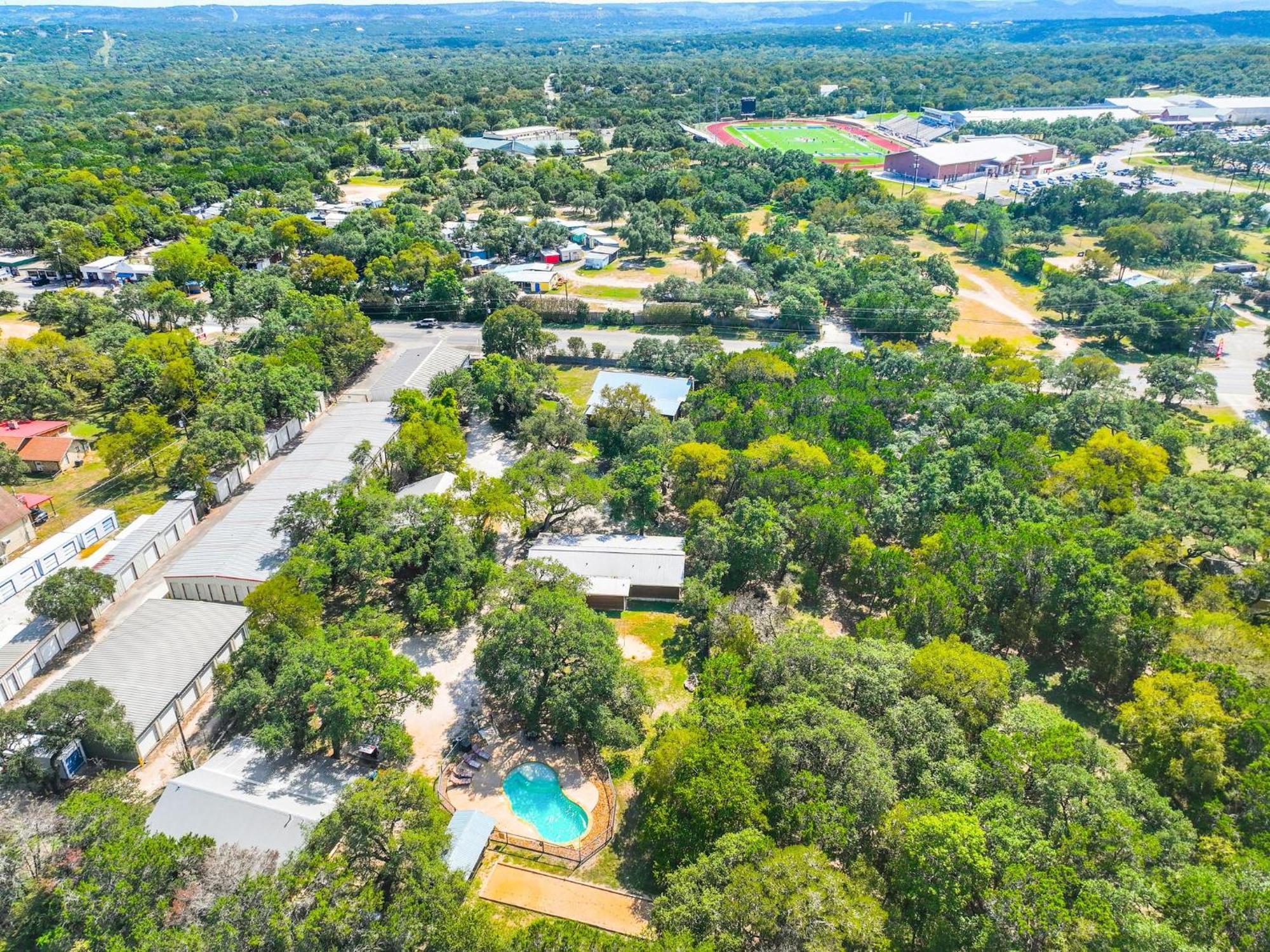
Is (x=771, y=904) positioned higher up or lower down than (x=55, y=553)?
higher up

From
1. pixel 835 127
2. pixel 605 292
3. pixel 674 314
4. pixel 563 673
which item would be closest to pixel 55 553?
pixel 563 673

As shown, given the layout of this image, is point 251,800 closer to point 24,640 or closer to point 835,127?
point 24,640

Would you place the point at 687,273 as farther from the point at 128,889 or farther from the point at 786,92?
the point at 786,92

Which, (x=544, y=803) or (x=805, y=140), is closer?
(x=544, y=803)

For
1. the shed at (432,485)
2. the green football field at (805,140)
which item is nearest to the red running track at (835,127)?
the green football field at (805,140)

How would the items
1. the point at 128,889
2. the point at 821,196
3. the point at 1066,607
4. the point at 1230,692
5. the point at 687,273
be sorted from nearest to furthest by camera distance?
the point at 128,889 < the point at 1230,692 < the point at 1066,607 < the point at 687,273 < the point at 821,196

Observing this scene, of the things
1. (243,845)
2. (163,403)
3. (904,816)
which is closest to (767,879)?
(904,816)
